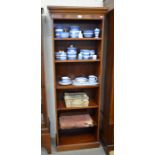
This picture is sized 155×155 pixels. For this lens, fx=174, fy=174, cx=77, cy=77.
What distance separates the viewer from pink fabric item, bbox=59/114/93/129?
217cm

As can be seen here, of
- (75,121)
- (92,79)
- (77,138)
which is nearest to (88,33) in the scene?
(92,79)

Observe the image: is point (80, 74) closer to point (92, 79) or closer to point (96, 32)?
point (92, 79)

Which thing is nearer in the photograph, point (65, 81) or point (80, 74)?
point (65, 81)

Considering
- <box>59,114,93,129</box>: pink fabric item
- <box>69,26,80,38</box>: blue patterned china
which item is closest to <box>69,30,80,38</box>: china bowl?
<box>69,26,80,38</box>: blue patterned china

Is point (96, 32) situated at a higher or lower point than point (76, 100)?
higher

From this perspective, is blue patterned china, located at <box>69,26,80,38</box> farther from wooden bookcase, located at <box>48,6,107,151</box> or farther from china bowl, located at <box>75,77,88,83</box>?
china bowl, located at <box>75,77,88,83</box>

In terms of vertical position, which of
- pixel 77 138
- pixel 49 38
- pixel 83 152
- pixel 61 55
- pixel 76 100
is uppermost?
pixel 49 38

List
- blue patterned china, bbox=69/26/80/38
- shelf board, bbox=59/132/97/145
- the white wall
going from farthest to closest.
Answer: shelf board, bbox=59/132/97/145
the white wall
blue patterned china, bbox=69/26/80/38

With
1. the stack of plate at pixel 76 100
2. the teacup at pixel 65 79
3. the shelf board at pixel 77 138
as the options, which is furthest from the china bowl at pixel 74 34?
the shelf board at pixel 77 138

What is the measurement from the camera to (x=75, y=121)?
87.5 inches

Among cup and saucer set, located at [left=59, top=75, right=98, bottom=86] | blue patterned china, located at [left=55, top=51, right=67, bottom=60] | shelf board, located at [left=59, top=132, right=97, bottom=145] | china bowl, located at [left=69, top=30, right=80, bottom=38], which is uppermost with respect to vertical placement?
china bowl, located at [left=69, top=30, right=80, bottom=38]
